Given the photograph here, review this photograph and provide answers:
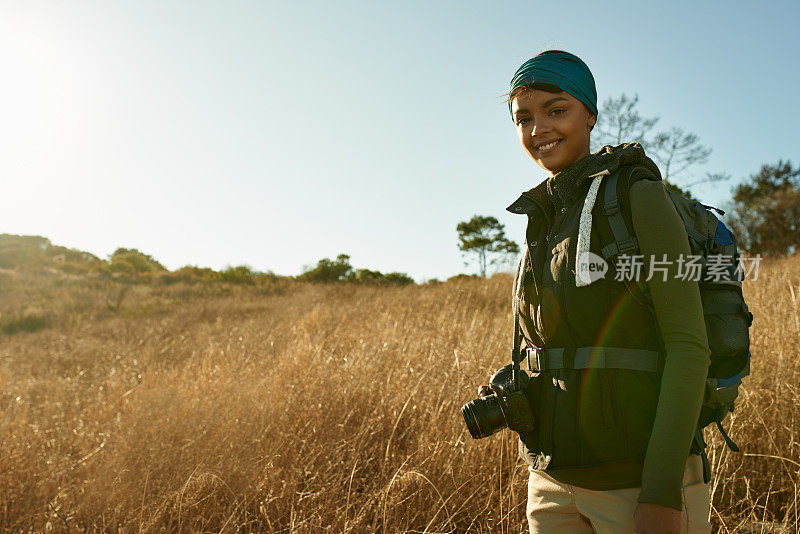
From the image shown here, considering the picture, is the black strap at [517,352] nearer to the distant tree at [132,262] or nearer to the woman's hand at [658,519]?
the woman's hand at [658,519]

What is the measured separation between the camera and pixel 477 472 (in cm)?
272

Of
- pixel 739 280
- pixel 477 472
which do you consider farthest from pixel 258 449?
pixel 739 280

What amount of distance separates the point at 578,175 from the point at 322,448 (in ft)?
8.07

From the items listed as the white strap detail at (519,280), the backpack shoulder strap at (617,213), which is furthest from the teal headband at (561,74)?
the white strap detail at (519,280)

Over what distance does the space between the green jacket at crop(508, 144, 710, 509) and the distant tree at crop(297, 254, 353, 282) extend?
17434 mm

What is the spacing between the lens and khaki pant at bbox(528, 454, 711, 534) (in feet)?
3.67

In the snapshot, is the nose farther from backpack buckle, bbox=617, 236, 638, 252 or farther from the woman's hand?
the woman's hand

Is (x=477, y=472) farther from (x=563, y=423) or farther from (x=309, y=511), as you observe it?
(x=563, y=423)

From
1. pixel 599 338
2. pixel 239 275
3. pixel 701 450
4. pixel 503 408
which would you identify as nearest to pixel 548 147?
pixel 599 338

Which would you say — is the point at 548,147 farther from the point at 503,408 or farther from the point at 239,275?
the point at 239,275

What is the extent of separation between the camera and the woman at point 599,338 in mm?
1007

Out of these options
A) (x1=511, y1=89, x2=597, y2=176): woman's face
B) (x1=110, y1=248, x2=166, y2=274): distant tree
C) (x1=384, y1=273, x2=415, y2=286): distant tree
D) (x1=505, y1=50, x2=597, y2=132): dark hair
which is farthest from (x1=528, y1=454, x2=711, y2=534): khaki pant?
(x1=110, y1=248, x2=166, y2=274): distant tree

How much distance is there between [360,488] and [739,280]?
8.08 ft

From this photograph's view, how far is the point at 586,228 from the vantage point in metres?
1.12
